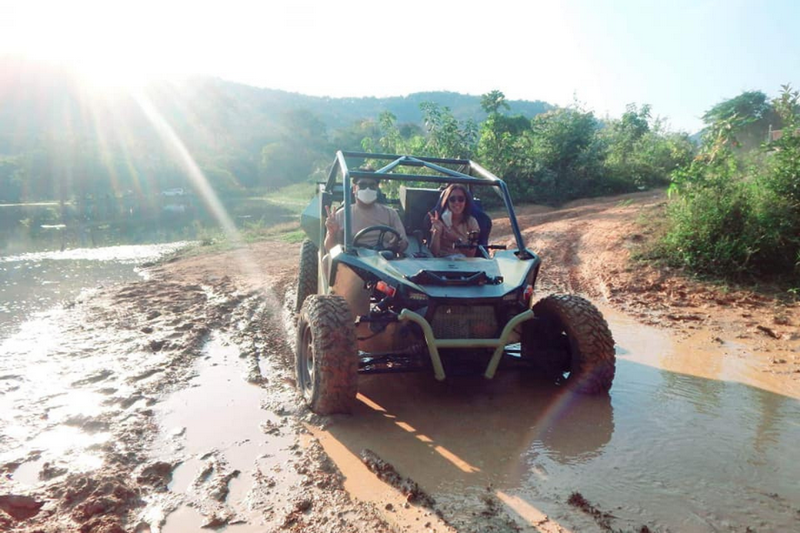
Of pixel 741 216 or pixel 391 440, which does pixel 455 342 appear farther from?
pixel 741 216

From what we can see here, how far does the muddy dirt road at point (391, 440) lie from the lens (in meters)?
2.75

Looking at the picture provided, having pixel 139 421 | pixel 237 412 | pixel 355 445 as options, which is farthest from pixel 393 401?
pixel 139 421

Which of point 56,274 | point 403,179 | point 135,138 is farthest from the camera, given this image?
point 135,138

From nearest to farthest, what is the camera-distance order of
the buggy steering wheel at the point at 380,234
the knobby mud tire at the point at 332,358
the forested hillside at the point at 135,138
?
the knobby mud tire at the point at 332,358 < the buggy steering wheel at the point at 380,234 < the forested hillside at the point at 135,138

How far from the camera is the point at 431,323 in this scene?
3.76 m

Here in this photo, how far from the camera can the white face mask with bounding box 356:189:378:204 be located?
5105 millimetres

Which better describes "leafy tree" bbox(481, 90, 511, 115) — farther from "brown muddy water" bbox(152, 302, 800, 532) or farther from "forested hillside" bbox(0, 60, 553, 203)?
"brown muddy water" bbox(152, 302, 800, 532)

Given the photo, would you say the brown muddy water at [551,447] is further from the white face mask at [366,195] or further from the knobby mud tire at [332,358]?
the white face mask at [366,195]

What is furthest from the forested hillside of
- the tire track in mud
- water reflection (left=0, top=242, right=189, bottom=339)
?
the tire track in mud

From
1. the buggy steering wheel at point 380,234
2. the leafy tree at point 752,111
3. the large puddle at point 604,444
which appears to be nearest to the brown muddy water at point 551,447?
the large puddle at point 604,444

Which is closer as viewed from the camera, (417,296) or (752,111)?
(417,296)

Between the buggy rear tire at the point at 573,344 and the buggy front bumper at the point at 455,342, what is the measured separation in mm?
583

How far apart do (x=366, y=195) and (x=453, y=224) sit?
797 mm

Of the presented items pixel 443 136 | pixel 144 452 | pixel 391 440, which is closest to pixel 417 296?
pixel 391 440
